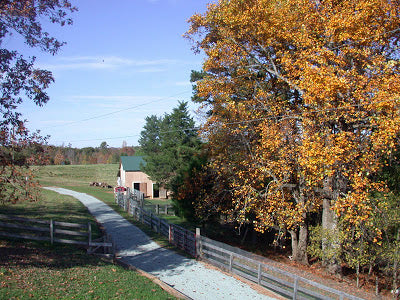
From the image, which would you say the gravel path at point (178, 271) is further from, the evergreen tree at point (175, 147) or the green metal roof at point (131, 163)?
the green metal roof at point (131, 163)

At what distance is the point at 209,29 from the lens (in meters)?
19.0

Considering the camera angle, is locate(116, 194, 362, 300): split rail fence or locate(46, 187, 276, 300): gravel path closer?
locate(116, 194, 362, 300): split rail fence

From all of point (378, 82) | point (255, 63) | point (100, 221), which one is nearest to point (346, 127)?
point (378, 82)

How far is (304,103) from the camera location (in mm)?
15414

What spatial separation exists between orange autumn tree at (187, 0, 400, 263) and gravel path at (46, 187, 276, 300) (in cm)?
347

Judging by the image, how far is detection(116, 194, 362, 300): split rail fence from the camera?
35.1 ft

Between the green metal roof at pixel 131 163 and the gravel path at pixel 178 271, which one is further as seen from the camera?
the green metal roof at pixel 131 163

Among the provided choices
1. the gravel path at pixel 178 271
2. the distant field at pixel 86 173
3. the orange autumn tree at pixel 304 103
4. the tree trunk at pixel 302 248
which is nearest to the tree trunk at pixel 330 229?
the orange autumn tree at pixel 304 103

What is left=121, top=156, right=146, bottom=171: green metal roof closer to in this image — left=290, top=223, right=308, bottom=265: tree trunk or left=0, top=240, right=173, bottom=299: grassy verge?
left=290, top=223, right=308, bottom=265: tree trunk

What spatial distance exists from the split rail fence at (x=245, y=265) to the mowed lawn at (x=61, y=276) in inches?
148

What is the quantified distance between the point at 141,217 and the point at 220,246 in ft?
33.9

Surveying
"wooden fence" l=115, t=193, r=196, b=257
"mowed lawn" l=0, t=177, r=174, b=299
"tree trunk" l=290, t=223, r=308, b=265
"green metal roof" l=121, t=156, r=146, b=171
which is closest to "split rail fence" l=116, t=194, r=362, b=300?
"wooden fence" l=115, t=193, r=196, b=257

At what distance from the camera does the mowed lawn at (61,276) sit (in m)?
8.30

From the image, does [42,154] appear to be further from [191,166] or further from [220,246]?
[191,166]
